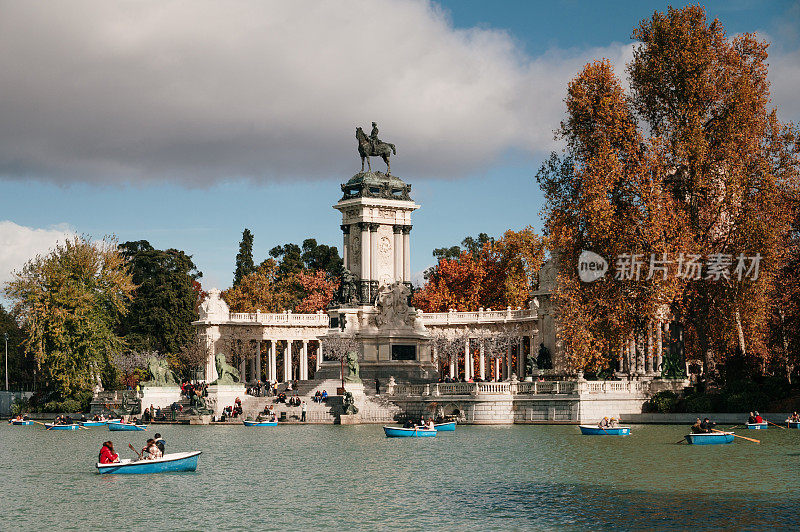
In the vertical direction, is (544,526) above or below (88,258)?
below

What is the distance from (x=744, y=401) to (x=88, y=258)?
172 ft

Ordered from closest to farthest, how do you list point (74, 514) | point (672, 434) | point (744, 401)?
point (74, 514) → point (672, 434) → point (744, 401)

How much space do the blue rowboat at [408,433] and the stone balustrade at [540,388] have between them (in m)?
8.82

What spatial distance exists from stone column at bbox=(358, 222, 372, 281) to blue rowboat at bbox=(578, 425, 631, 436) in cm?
3659

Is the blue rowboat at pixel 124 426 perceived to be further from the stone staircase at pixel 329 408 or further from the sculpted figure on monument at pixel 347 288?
the sculpted figure on monument at pixel 347 288

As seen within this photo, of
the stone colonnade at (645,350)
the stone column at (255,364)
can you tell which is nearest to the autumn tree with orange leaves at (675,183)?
the stone colonnade at (645,350)

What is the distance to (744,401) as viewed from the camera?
5859 centimetres

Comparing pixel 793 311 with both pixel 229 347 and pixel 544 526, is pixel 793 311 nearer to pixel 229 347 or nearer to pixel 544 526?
pixel 544 526

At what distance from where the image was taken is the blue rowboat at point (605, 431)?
54.4m

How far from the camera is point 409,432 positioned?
191 feet

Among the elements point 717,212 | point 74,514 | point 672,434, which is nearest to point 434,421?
point 672,434

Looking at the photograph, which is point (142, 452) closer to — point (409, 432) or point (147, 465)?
point (147, 465)

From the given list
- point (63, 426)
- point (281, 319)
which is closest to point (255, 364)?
point (281, 319)

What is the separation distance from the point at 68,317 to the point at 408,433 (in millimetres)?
36388
